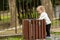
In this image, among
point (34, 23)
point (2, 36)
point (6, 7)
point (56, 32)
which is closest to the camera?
point (34, 23)

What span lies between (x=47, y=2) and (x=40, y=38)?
5798mm

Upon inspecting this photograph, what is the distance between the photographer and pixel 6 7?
15.6 metres

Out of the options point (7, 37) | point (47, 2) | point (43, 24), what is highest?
point (47, 2)

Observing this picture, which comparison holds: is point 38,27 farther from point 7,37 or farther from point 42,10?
point 7,37

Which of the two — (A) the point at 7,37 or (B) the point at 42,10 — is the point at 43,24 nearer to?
(B) the point at 42,10

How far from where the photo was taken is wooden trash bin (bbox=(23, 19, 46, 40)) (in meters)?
7.50

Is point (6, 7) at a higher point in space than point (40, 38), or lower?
higher

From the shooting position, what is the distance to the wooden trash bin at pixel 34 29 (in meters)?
7.50

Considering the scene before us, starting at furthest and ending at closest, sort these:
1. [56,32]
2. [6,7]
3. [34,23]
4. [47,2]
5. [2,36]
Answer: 1. [6,7]
2. [47,2]
3. [56,32]
4. [2,36]
5. [34,23]

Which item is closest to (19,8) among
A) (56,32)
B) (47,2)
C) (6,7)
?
(6,7)

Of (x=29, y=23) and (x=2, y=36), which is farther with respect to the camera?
(x=2, y=36)

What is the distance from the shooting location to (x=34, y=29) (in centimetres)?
756

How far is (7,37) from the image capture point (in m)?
9.09

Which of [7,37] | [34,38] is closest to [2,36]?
[7,37]
